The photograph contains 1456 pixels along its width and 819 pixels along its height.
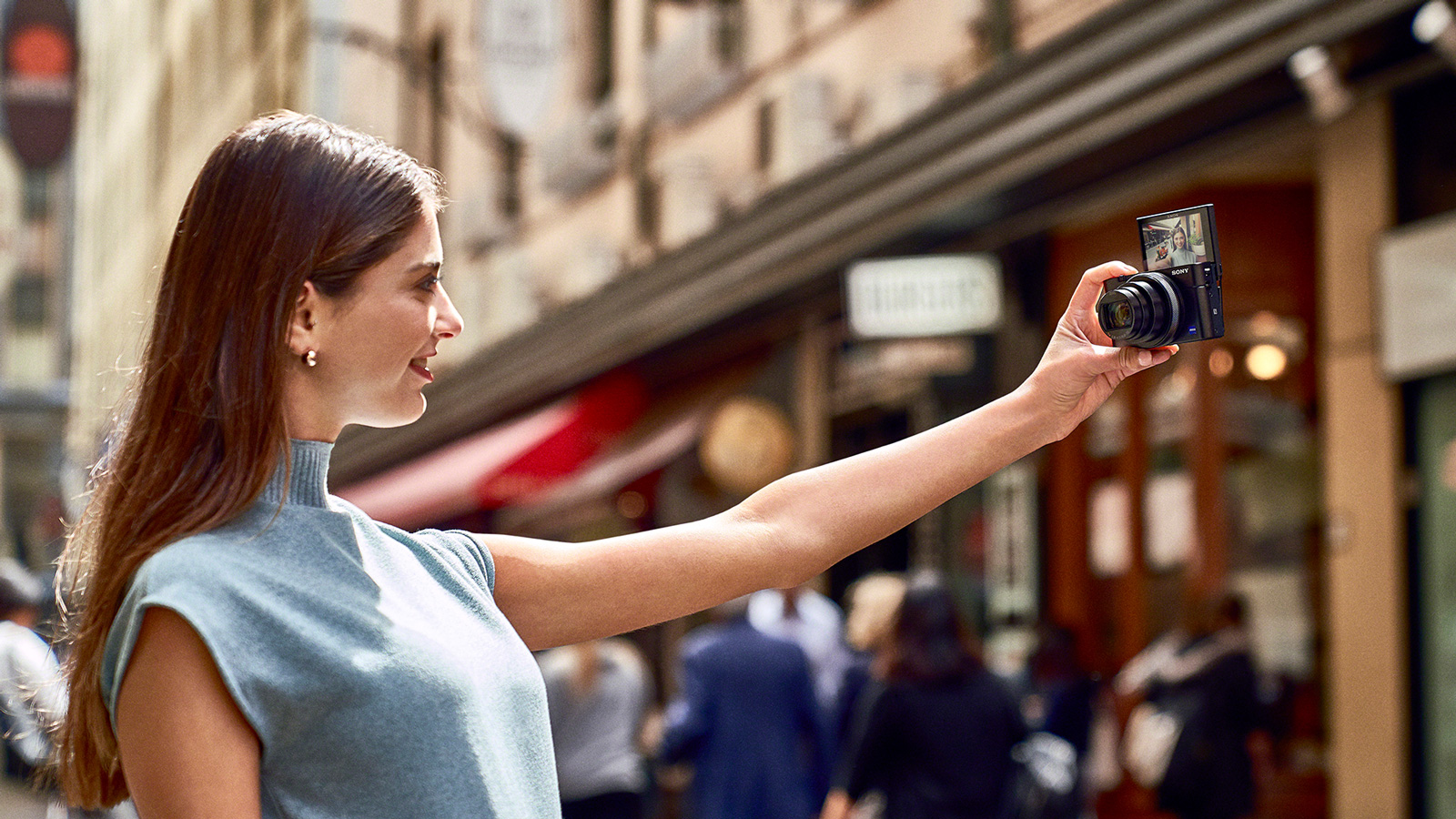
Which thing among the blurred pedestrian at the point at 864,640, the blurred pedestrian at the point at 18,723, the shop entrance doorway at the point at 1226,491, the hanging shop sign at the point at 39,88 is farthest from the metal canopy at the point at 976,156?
the blurred pedestrian at the point at 18,723

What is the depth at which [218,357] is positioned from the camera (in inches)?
64.4

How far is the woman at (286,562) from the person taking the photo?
1504 millimetres

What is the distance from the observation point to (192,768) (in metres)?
1.48

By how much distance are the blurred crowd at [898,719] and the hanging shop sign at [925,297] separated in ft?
4.75

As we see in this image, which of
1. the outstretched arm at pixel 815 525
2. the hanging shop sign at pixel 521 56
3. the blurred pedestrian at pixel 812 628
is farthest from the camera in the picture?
the hanging shop sign at pixel 521 56

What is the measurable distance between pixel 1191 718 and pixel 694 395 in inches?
256

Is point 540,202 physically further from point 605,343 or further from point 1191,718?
point 1191,718

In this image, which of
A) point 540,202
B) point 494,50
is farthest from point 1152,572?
point 540,202

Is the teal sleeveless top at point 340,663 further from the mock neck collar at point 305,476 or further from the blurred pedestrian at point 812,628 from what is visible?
the blurred pedestrian at point 812,628

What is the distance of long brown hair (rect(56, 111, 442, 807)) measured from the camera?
1616mm

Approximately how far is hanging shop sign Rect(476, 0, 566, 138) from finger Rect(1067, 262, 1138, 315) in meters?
11.5

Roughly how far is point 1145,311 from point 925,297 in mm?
7750

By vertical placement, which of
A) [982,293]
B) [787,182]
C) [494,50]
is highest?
[494,50]

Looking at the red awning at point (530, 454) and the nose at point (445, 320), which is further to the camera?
the red awning at point (530, 454)
